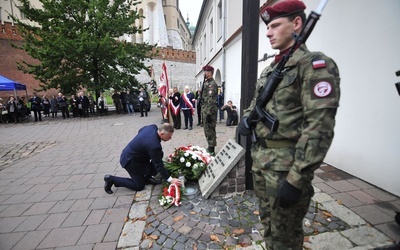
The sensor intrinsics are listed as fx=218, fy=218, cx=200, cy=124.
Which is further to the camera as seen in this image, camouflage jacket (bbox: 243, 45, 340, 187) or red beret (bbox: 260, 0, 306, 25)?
red beret (bbox: 260, 0, 306, 25)

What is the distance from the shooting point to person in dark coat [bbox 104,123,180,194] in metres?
3.36

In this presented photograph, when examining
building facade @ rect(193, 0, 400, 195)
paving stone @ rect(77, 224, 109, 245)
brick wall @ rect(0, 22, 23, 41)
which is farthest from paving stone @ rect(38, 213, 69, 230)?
brick wall @ rect(0, 22, 23, 41)

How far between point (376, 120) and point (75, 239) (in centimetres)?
455

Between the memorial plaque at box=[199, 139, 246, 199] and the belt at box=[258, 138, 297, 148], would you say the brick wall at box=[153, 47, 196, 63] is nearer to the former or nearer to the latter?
the memorial plaque at box=[199, 139, 246, 199]

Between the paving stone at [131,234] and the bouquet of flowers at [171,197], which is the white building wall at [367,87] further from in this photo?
the paving stone at [131,234]

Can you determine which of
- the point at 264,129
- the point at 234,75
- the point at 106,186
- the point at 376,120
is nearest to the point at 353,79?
the point at 376,120

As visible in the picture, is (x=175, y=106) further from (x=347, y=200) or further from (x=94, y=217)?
(x=347, y=200)

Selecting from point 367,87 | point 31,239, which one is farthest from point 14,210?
point 367,87

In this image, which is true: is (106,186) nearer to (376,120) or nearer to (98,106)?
(376,120)

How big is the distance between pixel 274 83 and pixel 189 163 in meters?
2.56

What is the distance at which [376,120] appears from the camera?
3.41 metres

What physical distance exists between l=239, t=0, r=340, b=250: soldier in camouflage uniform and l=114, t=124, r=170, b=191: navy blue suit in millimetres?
1853

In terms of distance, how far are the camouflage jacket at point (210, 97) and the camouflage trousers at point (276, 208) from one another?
3761mm

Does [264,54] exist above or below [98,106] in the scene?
above
